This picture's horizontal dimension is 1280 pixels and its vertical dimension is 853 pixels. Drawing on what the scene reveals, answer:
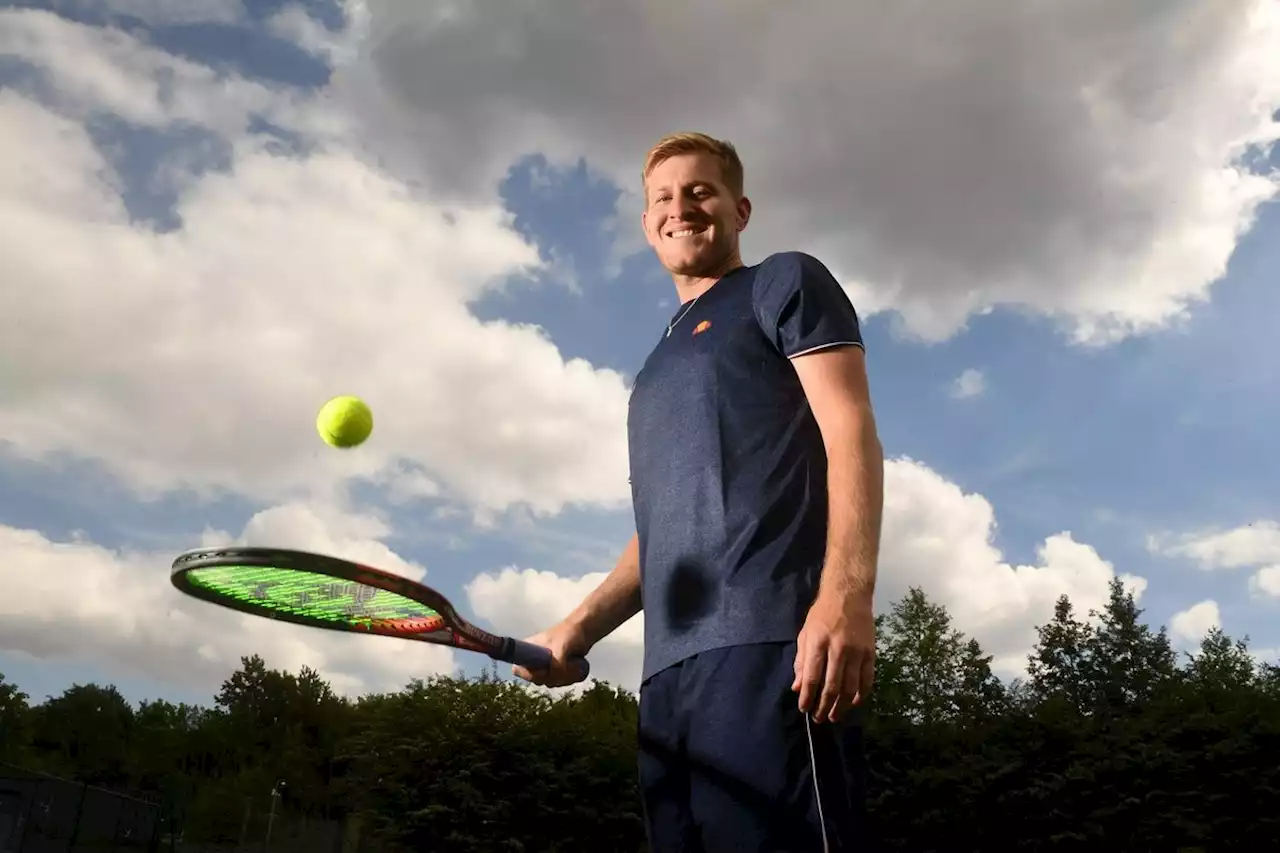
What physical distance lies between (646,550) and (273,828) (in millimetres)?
22345

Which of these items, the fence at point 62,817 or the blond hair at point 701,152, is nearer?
the blond hair at point 701,152

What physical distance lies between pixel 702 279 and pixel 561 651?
3.25 ft

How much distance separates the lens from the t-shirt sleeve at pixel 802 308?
6.89ft

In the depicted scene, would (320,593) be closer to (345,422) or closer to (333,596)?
(333,596)

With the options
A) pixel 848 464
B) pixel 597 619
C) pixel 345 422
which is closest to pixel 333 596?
pixel 597 619

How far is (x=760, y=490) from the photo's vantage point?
6.86 feet

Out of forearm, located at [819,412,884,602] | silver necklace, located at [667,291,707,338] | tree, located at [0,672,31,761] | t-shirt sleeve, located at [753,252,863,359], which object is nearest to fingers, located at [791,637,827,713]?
forearm, located at [819,412,884,602]

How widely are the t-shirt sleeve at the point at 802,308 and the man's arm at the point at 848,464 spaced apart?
3cm

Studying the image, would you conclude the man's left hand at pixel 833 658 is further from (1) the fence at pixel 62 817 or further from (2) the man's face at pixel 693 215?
(1) the fence at pixel 62 817

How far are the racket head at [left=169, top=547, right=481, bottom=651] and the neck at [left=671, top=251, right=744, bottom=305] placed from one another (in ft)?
3.41

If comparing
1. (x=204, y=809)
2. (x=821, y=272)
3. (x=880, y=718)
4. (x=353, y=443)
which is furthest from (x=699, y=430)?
(x=204, y=809)

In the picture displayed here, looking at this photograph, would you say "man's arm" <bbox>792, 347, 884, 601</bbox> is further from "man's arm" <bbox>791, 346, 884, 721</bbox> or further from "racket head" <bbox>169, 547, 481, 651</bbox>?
"racket head" <bbox>169, 547, 481, 651</bbox>

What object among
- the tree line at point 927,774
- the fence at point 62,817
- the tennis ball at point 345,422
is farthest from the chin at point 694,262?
the tree line at point 927,774

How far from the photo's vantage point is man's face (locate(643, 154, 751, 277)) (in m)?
2.50
